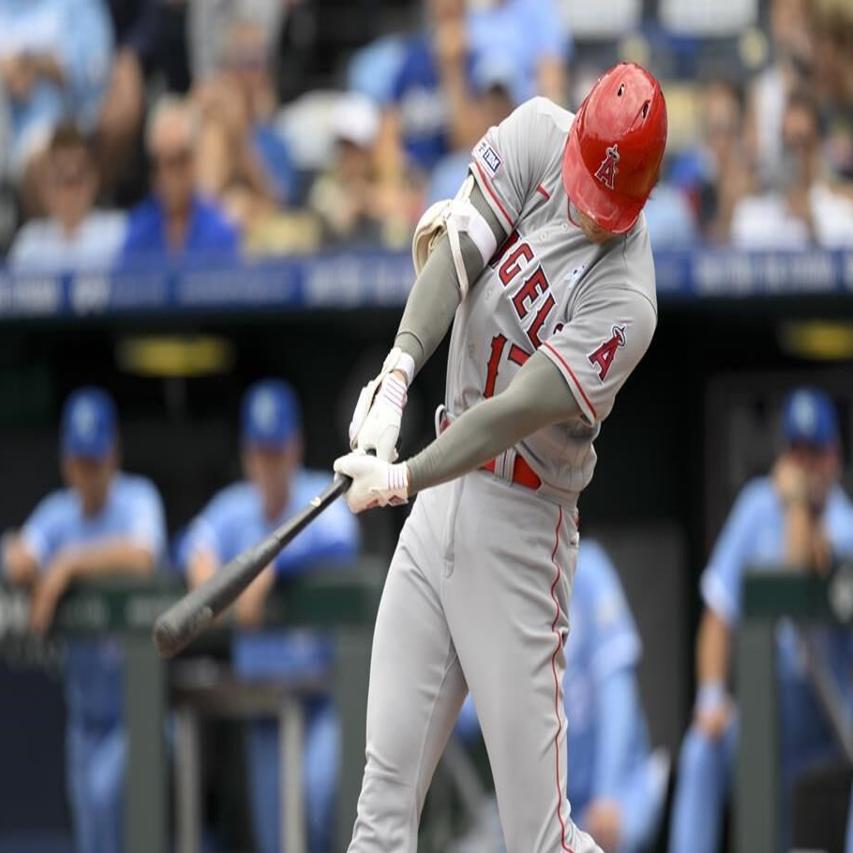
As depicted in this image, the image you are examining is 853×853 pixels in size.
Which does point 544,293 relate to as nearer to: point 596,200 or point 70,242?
point 596,200

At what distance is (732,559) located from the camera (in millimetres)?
6527

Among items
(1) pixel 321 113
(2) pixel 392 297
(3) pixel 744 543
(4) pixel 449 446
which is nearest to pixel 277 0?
(1) pixel 321 113

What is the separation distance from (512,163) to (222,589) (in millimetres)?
921

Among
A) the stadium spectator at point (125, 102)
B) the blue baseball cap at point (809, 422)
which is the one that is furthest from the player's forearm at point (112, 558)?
the blue baseball cap at point (809, 422)

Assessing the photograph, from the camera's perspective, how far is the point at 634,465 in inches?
303

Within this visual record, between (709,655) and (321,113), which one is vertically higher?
(321,113)

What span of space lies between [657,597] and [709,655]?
3.02 feet

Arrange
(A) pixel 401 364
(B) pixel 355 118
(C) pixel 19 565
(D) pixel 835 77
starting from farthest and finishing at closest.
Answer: (B) pixel 355 118
(D) pixel 835 77
(C) pixel 19 565
(A) pixel 401 364

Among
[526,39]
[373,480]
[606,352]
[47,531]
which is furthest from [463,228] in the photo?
[526,39]

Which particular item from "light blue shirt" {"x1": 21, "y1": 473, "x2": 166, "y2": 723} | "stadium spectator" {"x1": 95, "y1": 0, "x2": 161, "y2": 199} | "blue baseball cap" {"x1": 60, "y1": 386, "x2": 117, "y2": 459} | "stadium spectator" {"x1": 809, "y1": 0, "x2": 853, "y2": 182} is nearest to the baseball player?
"light blue shirt" {"x1": 21, "y1": 473, "x2": 166, "y2": 723}

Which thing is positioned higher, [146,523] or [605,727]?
[146,523]

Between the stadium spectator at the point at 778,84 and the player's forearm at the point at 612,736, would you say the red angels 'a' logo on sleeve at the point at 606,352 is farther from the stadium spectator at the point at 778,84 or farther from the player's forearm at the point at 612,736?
the stadium spectator at the point at 778,84

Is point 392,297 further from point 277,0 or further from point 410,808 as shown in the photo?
point 410,808

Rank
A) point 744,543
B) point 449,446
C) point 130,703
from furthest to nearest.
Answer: point 744,543
point 130,703
point 449,446
